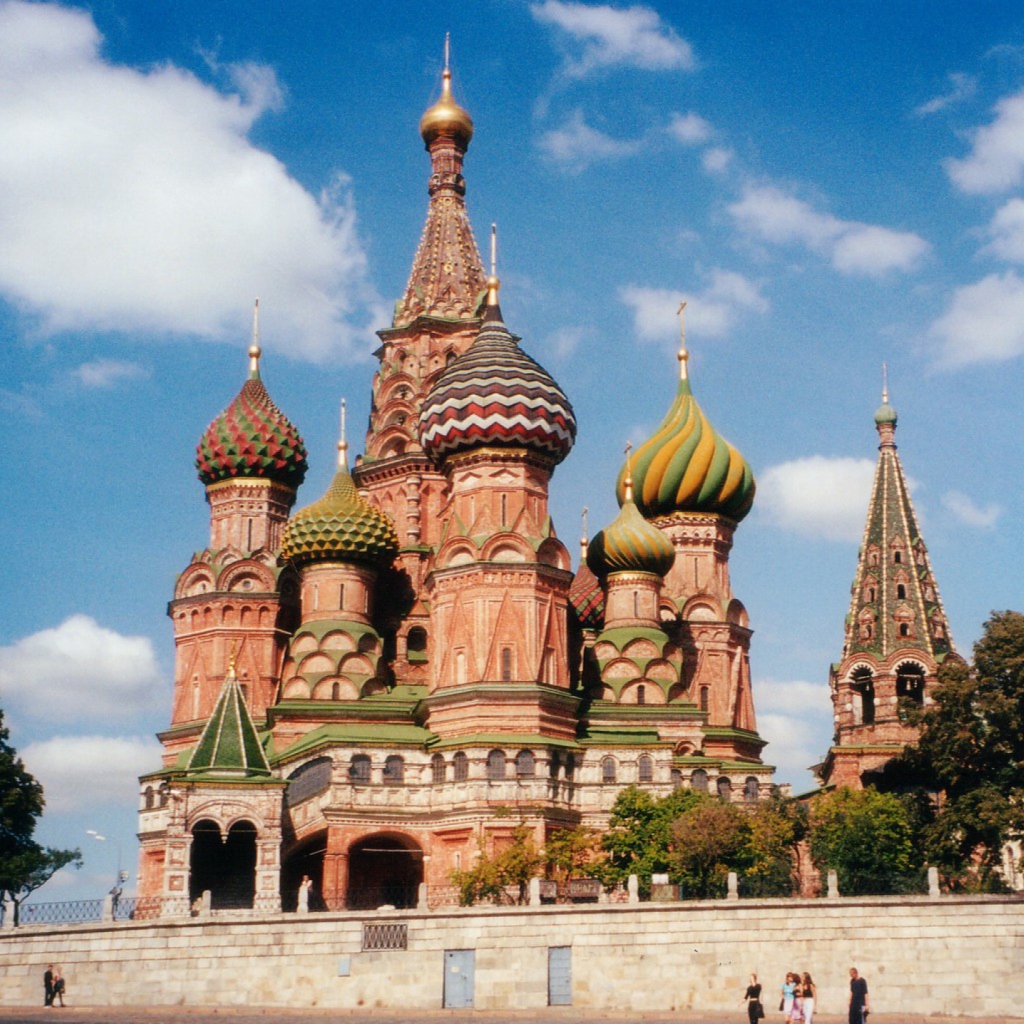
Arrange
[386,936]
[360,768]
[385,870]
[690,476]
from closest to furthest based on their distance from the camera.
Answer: [386,936]
[360,768]
[385,870]
[690,476]

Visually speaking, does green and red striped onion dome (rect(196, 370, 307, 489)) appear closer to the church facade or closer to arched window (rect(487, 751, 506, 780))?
the church facade

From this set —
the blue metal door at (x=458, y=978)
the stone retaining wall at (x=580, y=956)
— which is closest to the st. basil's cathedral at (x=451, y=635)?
the stone retaining wall at (x=580, y=956)

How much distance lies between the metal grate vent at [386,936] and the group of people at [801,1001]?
7.49 m

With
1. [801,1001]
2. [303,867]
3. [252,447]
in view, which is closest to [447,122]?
[252,447]

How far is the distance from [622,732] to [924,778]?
8.49m

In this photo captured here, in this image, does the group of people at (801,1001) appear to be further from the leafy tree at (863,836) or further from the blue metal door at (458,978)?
the leafy tree at (863,836)

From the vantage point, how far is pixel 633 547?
5003 cm

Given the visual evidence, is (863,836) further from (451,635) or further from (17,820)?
(17,820)

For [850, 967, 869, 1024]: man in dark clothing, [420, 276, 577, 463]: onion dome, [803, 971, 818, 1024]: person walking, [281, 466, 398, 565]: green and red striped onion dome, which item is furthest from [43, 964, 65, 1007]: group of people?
[420, 276, 577, 463]: onion dome

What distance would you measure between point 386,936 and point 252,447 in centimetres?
2408

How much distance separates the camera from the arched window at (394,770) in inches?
1747

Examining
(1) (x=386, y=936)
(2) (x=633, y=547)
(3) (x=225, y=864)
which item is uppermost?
(2) (x=633, y=547)

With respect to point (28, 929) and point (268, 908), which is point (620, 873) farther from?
point (28, 929)

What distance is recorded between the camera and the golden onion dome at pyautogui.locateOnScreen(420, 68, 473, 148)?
58688mm
